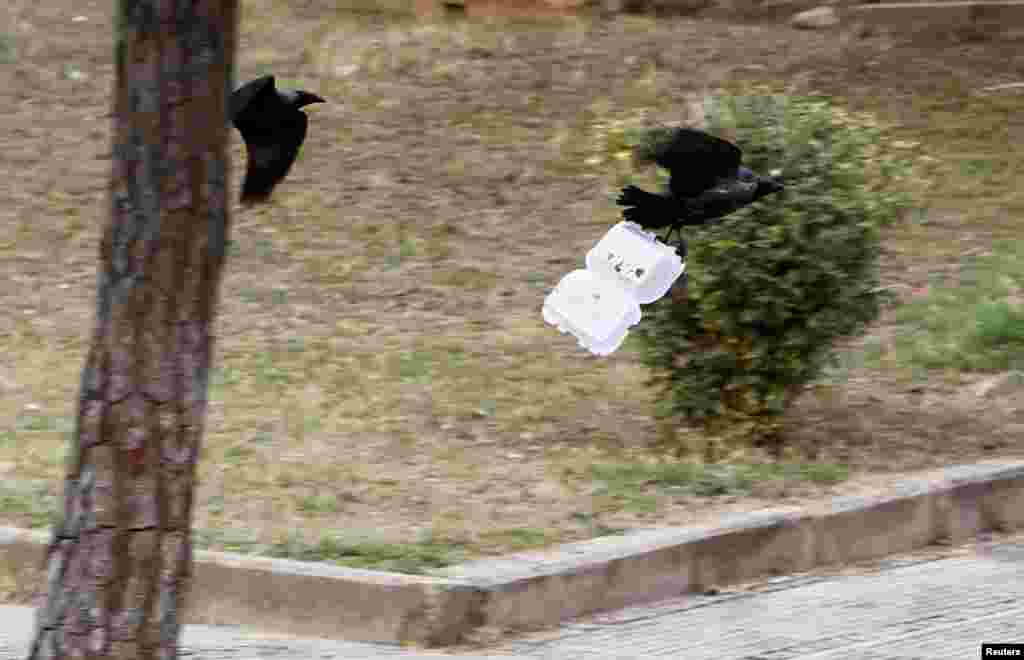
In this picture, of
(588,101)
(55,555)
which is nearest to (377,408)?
(55,555)

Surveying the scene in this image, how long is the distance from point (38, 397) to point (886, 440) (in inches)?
157

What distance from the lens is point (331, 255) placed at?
1202 centimetres

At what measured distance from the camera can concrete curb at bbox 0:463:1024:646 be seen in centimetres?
645

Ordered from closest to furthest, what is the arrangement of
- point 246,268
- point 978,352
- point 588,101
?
point 978,352, point 246,268, point 588,101

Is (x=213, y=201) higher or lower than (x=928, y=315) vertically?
higher

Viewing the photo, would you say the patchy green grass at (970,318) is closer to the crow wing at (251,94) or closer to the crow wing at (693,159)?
the crow wing at (693,159)

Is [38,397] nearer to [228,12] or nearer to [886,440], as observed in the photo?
[886,440]

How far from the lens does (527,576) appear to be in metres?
6.58

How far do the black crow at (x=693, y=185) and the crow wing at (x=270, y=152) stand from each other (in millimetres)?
1159

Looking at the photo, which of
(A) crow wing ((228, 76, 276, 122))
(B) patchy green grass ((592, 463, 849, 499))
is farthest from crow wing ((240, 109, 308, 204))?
(B) patchy green grass ((592, 463, 849, 499))

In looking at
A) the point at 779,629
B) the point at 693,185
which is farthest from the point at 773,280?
the point at 779,629

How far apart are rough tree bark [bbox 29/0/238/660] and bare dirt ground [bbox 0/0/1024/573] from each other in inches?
15.7

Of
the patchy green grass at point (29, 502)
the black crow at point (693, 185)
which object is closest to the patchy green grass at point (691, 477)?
the black crow at point (693, 185)

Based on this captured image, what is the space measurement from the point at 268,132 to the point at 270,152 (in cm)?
8
